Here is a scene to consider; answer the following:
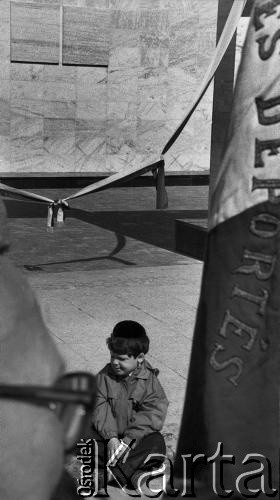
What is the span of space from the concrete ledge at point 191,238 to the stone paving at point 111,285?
0.12m

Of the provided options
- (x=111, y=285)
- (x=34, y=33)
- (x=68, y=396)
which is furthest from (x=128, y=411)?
(x=34, y=33)

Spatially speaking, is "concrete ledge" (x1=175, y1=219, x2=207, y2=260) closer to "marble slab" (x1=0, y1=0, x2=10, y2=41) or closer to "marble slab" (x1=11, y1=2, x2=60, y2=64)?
"marble slab" (x1=11, y1=2, x2=60, y2=64)

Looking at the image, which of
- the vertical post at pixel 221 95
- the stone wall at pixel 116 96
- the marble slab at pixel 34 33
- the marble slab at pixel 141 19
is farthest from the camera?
the marble slab at pixel 141 19

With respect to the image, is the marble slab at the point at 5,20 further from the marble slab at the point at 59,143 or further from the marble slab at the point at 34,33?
the marble slab at the point at 59,143

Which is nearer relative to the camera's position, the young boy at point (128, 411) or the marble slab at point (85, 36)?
the young boy at point (128, 411)

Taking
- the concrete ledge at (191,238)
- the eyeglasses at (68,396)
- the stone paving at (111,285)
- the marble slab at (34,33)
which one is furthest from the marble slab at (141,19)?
the eyeglasses at (68,396)

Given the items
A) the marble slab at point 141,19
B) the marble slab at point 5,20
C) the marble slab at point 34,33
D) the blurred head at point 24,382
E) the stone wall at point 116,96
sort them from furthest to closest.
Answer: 1. the marble slab at point 141,19
2. the stone wall at point 116,96
3. the marble slab at point 34,33
4. the marble slab at point 5,20
5. the blurred head at point 24,382

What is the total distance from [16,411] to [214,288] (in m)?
0.85

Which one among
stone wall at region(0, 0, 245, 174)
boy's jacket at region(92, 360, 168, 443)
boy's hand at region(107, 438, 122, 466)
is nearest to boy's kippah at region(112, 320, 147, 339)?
boy's jacket at region(92, 360, 168, 443)

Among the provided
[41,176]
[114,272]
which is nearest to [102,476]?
[114,272]

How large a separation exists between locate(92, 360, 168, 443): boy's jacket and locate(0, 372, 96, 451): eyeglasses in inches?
118

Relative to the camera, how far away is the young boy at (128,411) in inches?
184

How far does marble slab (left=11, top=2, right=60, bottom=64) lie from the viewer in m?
17.2

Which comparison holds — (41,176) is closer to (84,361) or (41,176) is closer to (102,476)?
(84,361)
